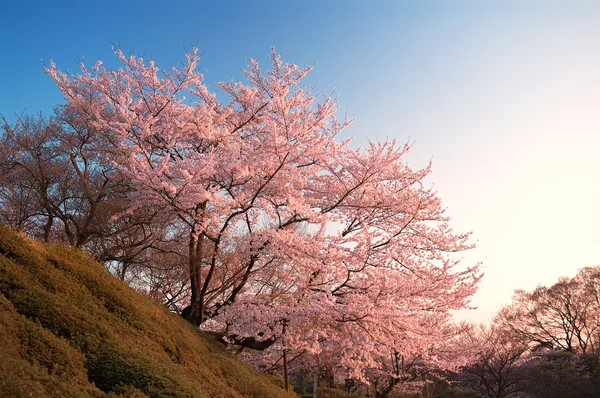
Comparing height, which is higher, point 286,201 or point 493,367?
point 286,201

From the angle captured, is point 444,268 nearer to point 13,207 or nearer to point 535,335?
point 13,207

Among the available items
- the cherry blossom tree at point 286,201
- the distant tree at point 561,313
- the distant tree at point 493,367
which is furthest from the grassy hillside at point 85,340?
the distant tree at point 561,313

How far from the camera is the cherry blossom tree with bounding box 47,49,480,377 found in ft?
38.1

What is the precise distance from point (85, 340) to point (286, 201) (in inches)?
281

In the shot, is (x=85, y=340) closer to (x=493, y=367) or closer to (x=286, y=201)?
(x=286, y=201)

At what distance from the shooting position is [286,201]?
13312mm

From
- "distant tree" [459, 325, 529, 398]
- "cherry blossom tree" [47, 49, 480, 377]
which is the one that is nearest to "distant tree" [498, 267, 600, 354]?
"distant tree" [459, 325, 529, 398]

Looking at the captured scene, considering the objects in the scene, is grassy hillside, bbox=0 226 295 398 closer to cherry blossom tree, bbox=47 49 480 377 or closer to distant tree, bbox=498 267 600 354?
cherry blossom tree, bbox=47 49 480 377

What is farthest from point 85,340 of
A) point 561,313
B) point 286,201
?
point 561,313

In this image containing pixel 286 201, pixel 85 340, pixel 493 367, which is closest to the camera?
pixel 85 340

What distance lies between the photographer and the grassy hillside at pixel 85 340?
608 cm

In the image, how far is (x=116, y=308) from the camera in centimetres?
884

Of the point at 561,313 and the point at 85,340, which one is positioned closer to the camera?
the point at 85,340

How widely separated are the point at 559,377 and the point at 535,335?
1251 centimetres
